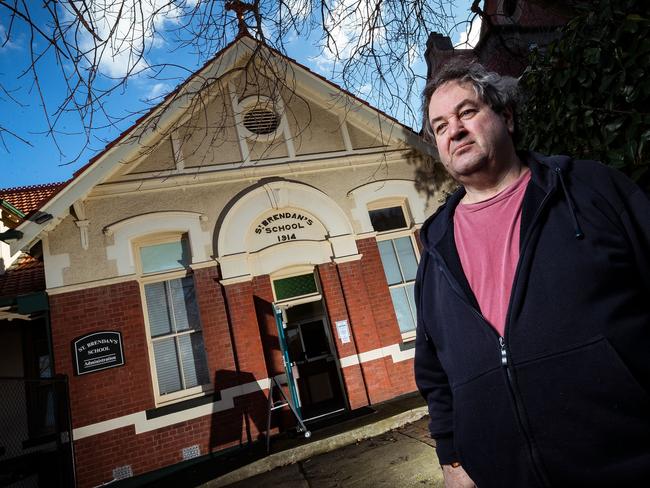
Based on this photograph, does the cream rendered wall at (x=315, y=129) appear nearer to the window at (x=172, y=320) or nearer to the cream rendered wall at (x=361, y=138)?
the cream rendered wall at (x=361, y=138)

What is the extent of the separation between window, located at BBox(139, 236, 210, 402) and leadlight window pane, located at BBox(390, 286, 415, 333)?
3.83 meters

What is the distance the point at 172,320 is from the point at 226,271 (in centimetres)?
130

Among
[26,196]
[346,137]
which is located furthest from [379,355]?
[26,196]

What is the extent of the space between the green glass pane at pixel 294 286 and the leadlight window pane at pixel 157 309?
201 centimetres

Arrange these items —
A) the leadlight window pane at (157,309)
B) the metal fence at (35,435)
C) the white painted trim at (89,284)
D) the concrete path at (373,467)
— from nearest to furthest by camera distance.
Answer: the concrete path at (373,467)
the metal fence at (35,435)
the white painted trim at (89,284)
the leadlight window pane at (157,309)

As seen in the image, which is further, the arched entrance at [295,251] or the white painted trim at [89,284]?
the arched entrance at [295,251]

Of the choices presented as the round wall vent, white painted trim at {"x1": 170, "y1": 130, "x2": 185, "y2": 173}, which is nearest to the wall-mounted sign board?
white painted trim at {"x1": 170, "y1": 130, "x2": 185, "y2": 173}

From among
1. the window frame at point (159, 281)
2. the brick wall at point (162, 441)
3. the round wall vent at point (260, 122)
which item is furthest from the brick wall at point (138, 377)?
the round wall vent at point (260, 122)

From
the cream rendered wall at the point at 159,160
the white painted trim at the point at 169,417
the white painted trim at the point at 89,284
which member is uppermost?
the cream rendered wall at the point at 159,160

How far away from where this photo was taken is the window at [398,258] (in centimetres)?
755

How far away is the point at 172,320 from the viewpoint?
21.4ft

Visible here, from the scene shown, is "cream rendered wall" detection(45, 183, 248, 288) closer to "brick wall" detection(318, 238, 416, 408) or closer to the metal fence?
the metal fence

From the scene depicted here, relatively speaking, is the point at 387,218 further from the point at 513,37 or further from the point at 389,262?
the point at 513,37

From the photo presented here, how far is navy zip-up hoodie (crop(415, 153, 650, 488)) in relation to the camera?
113 centimetres
